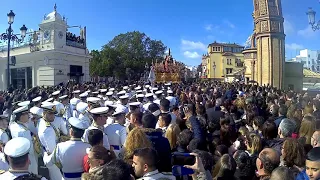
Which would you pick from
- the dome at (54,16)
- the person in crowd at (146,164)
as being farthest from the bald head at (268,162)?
the dome at (54,16)

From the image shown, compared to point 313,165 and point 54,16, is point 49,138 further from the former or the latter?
point 54,16

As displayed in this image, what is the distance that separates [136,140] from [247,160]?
148cm

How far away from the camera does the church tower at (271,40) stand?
26.9 meters

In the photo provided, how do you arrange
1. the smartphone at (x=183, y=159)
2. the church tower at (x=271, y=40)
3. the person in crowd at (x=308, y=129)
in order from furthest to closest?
the church tower at (x=271, y=40) → the person in crowd at (x=308, y=129) → the smartphone at (x=183, y=159)

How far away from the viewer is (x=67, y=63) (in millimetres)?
26422

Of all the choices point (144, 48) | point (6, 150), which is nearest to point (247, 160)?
point (6, 150)

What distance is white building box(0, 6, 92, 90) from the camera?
83.4ft

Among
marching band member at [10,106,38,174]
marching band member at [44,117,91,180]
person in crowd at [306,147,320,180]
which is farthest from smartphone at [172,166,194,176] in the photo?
marching band member at [10,106,38,174]

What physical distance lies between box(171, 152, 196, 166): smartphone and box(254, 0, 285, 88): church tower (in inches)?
1016

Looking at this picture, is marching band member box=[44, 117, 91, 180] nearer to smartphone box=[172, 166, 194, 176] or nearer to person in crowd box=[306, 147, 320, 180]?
smartphone box=[172, 166, 194, 176]

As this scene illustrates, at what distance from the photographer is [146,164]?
2867 millimetres

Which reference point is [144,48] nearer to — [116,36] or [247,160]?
[116,36]

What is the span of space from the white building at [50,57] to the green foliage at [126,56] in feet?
91.7

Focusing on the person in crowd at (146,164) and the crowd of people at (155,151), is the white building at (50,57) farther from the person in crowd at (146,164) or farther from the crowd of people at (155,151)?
the person in crowd at (146,164)
